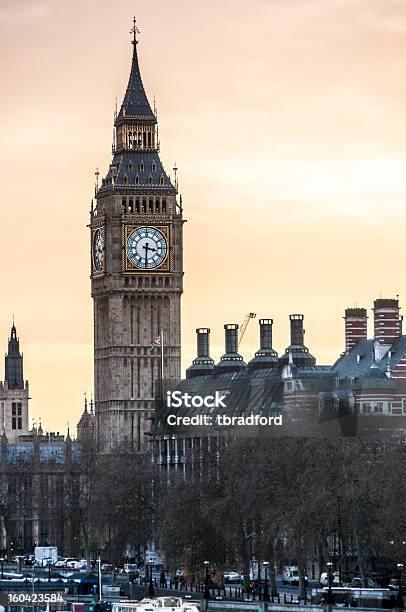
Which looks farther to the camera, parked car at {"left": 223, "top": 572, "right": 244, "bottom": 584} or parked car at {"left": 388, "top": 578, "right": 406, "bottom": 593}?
parked car at {"left": 223, "top": 572, "right": 244, "bottom": 584}

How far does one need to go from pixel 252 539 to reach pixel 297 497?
785 cm

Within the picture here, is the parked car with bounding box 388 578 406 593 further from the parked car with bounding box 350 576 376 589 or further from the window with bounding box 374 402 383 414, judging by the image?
the window with bounding box 374 402 383 414

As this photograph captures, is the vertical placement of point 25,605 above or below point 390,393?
below

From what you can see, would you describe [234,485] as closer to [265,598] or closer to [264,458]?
[264,458]

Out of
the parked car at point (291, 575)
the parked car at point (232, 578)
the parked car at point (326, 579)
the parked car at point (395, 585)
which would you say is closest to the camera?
the parked car at point (395, 585)

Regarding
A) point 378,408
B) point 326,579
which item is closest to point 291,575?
point 378,408

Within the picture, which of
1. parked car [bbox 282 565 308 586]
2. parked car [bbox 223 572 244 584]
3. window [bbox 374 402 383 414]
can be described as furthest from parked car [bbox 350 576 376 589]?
window [bbox 374 402 383 414]

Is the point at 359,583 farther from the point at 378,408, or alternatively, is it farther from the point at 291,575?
the point at 378,408

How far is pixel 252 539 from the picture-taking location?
583 ft

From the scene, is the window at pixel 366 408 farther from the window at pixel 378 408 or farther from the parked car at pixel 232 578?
the parked car at pixel 232 578

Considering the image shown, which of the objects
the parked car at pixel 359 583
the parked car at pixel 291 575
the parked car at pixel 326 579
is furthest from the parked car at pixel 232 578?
the parked car at pixel 359 583

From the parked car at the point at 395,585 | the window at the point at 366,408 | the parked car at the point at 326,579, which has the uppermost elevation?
the window at the point at 366,408

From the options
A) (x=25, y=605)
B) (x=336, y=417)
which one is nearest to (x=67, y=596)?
(x=25, y=605)

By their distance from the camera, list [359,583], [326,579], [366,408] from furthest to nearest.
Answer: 1. [366,408]
2. [326,579]
3. [359,583]
